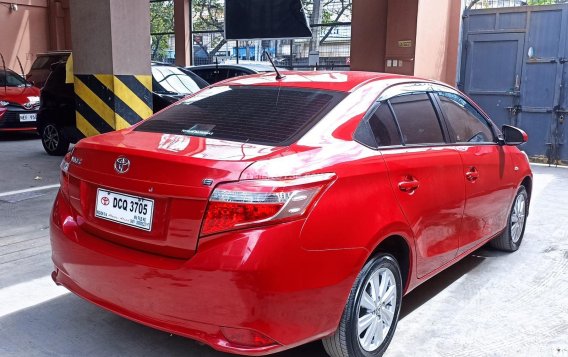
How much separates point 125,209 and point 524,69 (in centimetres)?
907

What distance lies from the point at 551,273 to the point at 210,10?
74.9 ft

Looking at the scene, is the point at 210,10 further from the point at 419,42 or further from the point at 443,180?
the point at 443,180

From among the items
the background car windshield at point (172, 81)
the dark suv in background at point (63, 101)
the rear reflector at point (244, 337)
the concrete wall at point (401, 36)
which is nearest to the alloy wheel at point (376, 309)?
the rear reflector at point (244, 337)

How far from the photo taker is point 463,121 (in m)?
4.19

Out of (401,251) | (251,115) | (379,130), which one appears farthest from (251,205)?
(401,251)

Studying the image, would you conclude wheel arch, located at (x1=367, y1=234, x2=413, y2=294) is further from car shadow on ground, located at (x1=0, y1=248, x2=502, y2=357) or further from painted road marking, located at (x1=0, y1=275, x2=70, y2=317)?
painted road marking, located at (x1=0, y1=275, x2=70, y2=317)

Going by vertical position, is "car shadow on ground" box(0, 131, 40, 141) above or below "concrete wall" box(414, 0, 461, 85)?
below

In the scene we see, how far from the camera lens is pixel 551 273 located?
181 inches

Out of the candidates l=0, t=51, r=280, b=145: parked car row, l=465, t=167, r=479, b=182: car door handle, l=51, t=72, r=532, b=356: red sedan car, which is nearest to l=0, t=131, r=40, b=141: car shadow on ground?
l=0, t=51, r=280, b=145: parked car row

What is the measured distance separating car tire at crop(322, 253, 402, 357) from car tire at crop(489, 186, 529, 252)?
2.20 meters

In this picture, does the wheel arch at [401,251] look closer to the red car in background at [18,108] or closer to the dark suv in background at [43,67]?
the red car in background at [18,108]

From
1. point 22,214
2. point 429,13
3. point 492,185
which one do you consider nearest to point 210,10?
point 429,13

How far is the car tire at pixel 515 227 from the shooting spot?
4922mm

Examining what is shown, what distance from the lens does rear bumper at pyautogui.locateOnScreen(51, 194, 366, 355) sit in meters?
2.35
